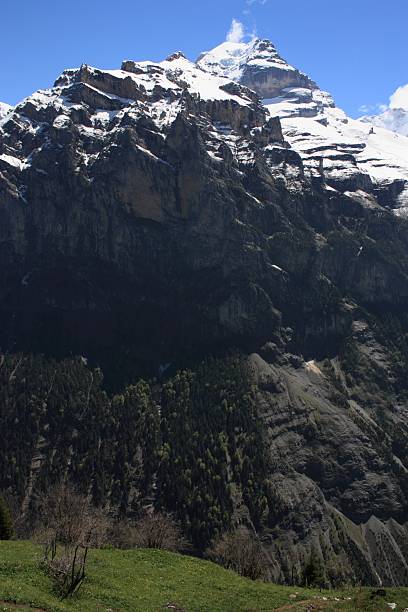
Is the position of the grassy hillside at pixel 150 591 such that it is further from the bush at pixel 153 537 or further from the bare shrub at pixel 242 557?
the bush at pixel 153 537

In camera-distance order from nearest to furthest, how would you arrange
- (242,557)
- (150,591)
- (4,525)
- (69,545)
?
(150,591), (69,545), (242,557), (4,525)

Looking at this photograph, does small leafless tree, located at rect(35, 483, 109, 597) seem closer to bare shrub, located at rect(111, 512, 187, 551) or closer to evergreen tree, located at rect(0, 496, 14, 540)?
bare shrub, located at rect(111, 512, 187, 551)

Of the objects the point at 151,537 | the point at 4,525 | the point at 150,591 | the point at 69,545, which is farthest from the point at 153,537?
the point at 69,545

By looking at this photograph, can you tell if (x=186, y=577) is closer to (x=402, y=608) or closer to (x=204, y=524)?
(x=402, y=608)

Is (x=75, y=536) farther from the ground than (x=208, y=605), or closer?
farther from the ground

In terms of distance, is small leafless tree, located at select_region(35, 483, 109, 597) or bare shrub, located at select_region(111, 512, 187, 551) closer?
small leafless tree, located at select_region(35, 483, 109, 597)

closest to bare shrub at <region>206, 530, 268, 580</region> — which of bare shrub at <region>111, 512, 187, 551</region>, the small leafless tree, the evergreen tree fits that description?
bare shrub at <region>111, 512, 187, 551</region>

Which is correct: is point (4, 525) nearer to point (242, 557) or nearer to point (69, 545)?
point (242, 557)

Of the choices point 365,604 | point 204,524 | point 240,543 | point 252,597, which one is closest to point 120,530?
point 240,543
